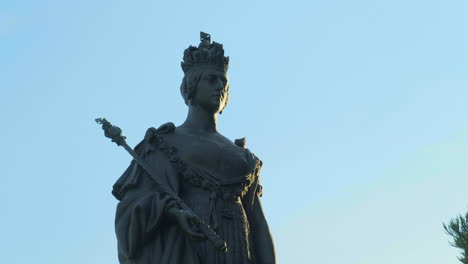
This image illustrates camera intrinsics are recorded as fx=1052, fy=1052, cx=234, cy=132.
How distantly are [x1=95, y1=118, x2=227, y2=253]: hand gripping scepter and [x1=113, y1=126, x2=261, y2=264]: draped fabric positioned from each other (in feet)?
0.29

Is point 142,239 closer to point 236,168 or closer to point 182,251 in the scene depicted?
point 182,251

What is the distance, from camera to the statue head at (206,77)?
1334cm

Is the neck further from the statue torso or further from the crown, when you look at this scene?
the crown

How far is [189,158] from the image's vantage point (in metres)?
12.8

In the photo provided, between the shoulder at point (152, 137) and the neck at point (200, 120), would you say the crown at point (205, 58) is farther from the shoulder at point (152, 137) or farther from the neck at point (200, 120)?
the shoulder at point (152, 137)

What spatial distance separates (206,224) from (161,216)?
1.86ft

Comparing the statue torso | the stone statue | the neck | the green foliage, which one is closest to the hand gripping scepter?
the stone statue

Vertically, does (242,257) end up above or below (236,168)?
below

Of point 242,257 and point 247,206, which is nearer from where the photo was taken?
point 242,257

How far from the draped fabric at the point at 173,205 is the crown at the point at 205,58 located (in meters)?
1.03

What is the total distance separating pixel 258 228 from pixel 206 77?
2.02 m

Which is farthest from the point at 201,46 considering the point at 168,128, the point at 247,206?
the point at 247,206

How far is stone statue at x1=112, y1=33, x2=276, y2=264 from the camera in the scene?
12.2 metres

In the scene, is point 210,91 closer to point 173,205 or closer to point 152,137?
point 152,137
